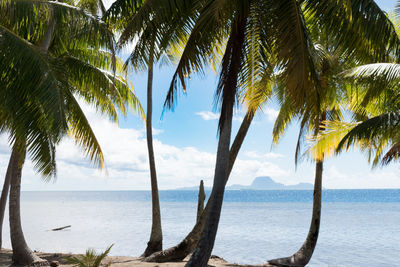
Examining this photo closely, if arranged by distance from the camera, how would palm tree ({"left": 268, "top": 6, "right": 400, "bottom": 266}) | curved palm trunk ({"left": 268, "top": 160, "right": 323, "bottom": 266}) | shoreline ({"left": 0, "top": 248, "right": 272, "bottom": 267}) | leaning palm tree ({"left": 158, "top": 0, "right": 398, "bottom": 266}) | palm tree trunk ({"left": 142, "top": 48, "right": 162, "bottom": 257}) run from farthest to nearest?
palm tree trunk ({"left": 142, "top": 48, "right": 162, "bottom": 257}) → curved palm trunk ({"left": 268, "top": 160, "right": 323, "bottom": 266}) → palm tree ({"left": 268, "top": 6, "right": 400, "bottom": 266}) → shoreline ({"left": 0, "top": 248, "right": 272, "bottom": 267}) → leaning palm tree ({"left": 158, "top": 0, "right": 398, "bottom": 266})

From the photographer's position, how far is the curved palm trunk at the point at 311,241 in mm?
10969

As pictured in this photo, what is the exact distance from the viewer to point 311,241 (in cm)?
1128

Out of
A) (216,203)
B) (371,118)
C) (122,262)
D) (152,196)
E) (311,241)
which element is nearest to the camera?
(216,203)

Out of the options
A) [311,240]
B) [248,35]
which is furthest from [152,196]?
[248,35]

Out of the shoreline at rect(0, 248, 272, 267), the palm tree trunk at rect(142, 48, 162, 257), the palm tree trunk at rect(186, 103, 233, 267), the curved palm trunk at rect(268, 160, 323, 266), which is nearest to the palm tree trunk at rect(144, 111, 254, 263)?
the shoreline at rect(0, 248, 272, 267)

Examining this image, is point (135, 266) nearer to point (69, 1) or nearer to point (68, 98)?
point (68, 98)

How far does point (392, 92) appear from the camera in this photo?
9492 mm

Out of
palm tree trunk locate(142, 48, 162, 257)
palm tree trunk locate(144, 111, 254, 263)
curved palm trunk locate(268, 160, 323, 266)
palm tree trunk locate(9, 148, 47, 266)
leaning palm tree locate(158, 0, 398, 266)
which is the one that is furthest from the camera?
palm tree trunk locate(142, 48, 162, 257)

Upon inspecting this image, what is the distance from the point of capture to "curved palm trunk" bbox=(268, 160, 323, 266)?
A: 11.0 metres

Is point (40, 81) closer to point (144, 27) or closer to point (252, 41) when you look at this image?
point (144, 27)

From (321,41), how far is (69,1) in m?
7.30

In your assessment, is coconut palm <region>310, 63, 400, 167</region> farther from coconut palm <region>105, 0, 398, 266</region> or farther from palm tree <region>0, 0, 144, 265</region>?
palm tree <region>0, 0, 144, 265</region>

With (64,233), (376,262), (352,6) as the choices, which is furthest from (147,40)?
(64,233)

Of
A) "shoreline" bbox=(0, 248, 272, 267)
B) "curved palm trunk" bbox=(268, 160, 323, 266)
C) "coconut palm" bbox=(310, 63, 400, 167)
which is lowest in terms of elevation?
"shoreline" bbox=(0, 248, 272, 267)
